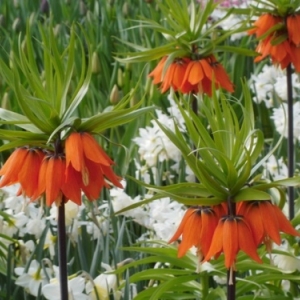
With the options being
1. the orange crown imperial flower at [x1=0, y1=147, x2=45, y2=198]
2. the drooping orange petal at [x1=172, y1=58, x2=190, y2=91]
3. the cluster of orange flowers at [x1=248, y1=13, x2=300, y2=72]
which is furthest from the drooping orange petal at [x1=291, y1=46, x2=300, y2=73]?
the orange crown imperial flower at [x1=0, y1=147, x2=45, y2=198]

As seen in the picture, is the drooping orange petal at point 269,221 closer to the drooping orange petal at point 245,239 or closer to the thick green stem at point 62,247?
the drooping orange petal at point 245,239

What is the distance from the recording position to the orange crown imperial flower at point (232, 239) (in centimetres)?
135

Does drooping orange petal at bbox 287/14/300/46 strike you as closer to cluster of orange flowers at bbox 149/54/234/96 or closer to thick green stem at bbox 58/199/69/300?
cluster of orange flowers at bbox 149/54/234/96

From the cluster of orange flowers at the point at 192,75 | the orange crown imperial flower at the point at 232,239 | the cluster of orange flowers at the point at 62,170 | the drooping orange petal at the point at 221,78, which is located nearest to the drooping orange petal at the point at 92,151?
the cluster of orange flowers at the point at 62,170

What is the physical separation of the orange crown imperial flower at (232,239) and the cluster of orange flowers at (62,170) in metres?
0.21

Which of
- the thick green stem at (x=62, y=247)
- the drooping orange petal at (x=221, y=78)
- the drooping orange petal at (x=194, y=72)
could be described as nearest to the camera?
the thick green stem at (x=62, y=247)

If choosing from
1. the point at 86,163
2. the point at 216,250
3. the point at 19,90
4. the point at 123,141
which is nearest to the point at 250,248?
the point at 216,250

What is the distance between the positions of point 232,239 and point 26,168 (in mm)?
356

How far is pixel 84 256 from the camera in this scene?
1.98 metres

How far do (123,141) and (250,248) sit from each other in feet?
6.26

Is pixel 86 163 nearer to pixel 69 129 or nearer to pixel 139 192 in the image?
pixel 69 129

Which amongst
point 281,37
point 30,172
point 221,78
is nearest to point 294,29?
point 281,37

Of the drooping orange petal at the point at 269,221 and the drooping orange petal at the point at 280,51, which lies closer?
the drooping orange petal at the point at 269,221

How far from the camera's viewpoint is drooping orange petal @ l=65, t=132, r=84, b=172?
1363 mm
